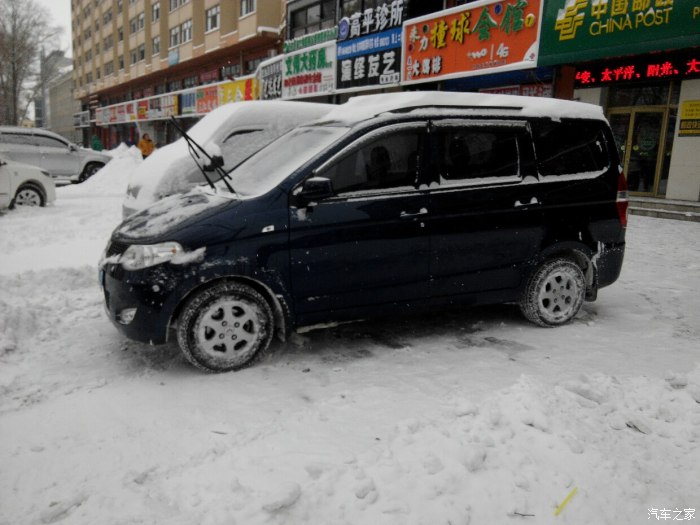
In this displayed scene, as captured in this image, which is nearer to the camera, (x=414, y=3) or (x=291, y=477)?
(x=291, y=477)

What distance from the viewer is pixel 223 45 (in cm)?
3155

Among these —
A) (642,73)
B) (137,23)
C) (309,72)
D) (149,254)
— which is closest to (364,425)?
(149,254)

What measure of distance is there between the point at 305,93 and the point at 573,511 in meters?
21.0

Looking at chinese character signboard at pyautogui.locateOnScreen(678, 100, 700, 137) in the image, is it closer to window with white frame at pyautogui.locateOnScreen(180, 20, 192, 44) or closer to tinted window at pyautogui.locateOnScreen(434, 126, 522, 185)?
tinted window at pyautogui.locateOnScreen(434, 126, 522, 185)

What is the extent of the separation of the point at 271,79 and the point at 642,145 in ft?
52.6

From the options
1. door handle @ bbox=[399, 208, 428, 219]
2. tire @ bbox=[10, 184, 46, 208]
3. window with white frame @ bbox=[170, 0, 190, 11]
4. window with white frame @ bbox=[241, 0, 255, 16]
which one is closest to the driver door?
door handle @ bbox=[399, 208, 428, 219]

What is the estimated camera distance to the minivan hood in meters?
3.96

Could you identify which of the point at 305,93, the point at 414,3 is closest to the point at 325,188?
the point at 414,3

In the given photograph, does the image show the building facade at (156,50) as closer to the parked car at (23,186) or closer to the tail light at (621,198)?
the parked car at (23,186)

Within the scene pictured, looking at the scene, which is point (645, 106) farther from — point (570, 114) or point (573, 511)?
point (573, 511)

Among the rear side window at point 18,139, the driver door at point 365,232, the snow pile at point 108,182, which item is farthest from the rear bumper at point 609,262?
the rear side window at point 18,139

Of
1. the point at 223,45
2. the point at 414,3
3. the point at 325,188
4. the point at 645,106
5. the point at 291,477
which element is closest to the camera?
the point at 291,477

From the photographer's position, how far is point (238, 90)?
2784 centimetres

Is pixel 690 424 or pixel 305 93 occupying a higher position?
pixel 305 93
